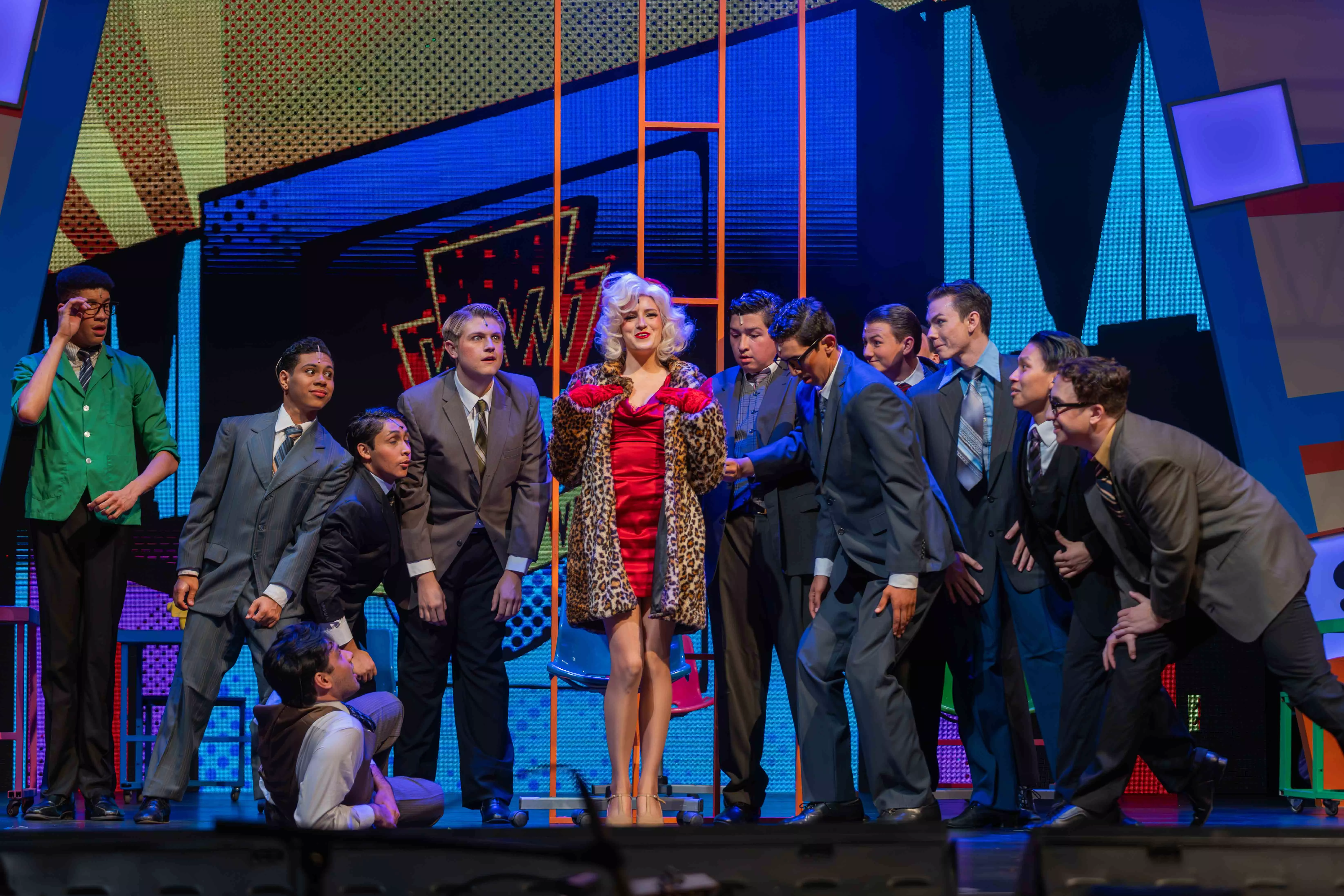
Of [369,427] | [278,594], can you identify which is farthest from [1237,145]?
[278,594]

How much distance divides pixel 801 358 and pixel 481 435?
1.15m

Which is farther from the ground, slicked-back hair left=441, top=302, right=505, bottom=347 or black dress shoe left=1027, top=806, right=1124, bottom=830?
slicked-back hair left=441, top=302, right=505, bottom=347

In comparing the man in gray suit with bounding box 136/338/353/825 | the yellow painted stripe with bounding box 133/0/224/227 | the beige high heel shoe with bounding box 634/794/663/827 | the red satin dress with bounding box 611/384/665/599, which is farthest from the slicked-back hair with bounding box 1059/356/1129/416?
the yellow painted stripe with bounding box 133/0/224/227

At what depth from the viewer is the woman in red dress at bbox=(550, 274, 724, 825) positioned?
357 centimetres

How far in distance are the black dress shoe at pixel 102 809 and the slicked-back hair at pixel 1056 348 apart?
3.22 m

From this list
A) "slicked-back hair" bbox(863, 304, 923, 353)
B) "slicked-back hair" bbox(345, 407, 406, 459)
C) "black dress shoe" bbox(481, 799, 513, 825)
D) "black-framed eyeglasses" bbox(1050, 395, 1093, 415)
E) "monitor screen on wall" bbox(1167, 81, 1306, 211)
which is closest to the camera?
"black-framed eyeglasses" bbox(1050, 395, 1093, 415)

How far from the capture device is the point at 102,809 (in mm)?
4004

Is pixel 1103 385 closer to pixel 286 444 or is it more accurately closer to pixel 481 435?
pixel 481 435

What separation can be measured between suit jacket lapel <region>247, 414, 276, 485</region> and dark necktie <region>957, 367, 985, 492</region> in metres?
2.28

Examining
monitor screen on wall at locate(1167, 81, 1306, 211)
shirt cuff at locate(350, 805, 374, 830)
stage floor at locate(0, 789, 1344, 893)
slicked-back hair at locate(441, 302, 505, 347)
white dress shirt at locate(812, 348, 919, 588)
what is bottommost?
stage floor at locate(0, 789, 1344, 893)

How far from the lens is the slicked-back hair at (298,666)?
121 inches

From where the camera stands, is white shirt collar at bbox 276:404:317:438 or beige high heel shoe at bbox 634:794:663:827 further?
white shirt collar at bbox 276:404:317:438

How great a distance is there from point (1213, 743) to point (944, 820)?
1.78m

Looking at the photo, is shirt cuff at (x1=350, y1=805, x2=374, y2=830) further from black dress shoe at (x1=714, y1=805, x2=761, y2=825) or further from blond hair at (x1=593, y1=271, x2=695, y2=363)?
blond hair at (x1=593, y1=271, x2=695, y2=363)
